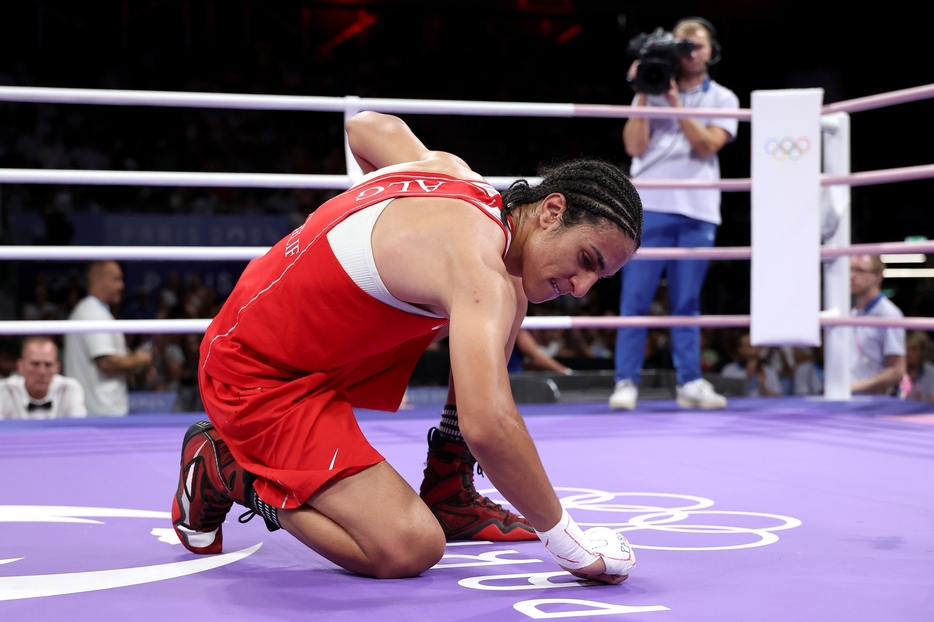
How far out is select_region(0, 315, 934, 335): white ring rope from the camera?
2.41 meters

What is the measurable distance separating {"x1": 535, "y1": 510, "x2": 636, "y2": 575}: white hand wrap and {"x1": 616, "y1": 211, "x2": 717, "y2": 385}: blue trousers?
1871 millimetres

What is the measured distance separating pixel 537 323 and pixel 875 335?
5.70ft

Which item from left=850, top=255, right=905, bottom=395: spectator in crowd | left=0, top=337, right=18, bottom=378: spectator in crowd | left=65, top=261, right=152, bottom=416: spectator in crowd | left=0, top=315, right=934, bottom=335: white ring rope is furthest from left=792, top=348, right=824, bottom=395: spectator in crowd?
left=0, top=337, right=18, bottom=378: spectator in crowd

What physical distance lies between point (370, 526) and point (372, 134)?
0.73 meters

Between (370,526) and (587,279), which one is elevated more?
(587,279)

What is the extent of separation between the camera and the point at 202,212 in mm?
7004

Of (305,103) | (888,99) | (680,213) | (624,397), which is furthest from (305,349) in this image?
(888,99)

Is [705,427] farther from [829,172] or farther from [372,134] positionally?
[372,134]

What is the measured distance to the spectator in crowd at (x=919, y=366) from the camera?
554cm

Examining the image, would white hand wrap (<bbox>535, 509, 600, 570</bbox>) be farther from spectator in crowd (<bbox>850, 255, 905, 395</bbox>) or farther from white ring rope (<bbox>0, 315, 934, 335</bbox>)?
spectator in crowd (<bbox>850, 255, 905, 395</bbox>)

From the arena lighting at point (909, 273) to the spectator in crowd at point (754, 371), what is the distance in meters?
3.98

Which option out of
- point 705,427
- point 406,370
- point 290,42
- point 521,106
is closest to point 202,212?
point 290,42

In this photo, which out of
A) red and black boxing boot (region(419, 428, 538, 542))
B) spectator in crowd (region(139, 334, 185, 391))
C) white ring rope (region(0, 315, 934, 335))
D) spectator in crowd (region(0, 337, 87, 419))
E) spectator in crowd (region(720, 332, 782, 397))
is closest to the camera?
red and black boxing boot (region(419, 428, 538, 542))

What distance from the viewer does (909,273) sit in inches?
380
